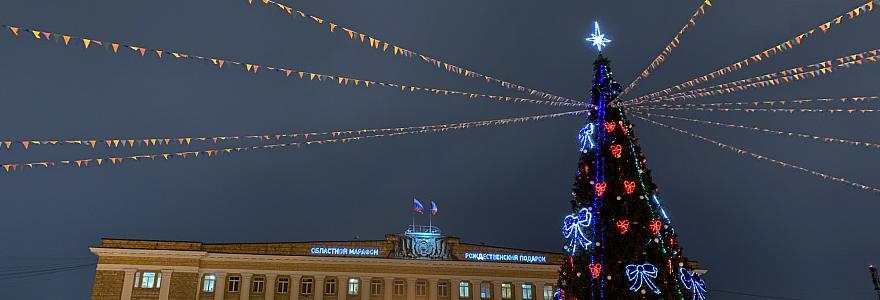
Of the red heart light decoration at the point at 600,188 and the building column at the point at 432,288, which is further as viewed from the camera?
the building column at the point at 432,288

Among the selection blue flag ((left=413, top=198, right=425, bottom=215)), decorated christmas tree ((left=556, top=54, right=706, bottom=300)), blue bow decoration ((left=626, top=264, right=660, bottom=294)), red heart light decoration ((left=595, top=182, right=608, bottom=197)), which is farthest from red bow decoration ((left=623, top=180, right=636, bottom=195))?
blue flag ((left=413, top=198, right=425, bottom=215))

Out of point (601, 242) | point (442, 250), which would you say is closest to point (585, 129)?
point (601, 242)

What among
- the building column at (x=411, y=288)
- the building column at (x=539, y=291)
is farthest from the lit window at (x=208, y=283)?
the building column at (x=539, y=291)

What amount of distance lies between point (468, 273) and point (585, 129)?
25762mm

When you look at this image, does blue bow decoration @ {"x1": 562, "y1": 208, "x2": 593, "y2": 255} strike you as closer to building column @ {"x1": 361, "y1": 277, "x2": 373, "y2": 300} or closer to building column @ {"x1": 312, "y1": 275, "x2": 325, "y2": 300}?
building column @ {"x1": 361, "y1": 277, "x2": 373, "y2": 300}

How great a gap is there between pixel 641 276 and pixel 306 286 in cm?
2740

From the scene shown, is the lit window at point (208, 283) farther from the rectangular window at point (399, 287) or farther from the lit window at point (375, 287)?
the rectangular window at point (399, 287)

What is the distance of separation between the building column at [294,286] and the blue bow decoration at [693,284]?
88.6ft

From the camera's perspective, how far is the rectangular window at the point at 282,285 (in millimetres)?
36000

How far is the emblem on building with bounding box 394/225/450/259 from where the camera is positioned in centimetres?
3734

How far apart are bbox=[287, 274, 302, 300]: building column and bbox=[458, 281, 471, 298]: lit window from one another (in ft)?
29.2

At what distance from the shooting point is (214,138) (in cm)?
1310

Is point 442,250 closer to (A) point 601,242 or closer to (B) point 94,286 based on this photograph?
(B) point 94,286

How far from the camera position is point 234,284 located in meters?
35.6
